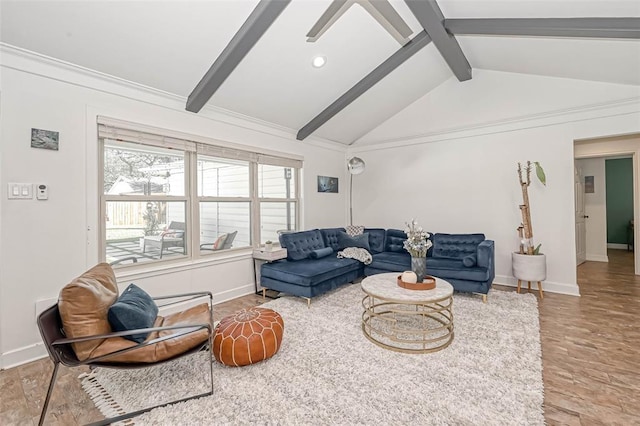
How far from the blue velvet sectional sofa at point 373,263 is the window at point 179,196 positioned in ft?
2.40

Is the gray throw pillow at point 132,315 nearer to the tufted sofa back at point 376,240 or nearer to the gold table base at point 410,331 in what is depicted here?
the gold table base at point 410,331

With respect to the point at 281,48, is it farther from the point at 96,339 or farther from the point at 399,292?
the point at 96,339

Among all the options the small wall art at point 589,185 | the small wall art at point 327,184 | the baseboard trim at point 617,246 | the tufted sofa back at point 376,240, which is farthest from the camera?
the baseboard trim at point 617,246

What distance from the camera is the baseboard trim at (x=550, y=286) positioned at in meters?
4.08

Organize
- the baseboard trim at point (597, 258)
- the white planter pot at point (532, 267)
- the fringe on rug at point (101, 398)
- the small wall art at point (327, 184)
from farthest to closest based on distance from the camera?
the baseboard trim at point (597, 258) → the small wall art at point (327, 184) → the white planter pot at point (532, 267) → the fringe on rug at point (101, 398)

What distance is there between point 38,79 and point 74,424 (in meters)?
2.80

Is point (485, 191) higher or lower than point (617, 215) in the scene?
higher

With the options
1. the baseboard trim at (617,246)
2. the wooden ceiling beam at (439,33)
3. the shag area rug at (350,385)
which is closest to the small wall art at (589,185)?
the baseboard trim at (617,246)

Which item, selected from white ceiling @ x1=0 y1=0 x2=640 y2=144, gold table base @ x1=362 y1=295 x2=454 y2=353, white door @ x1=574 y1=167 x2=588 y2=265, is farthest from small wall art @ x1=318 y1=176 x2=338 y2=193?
white door @ x1=574 y1=167 x2=588 y2=265

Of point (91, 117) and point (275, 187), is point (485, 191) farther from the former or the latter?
point (91, 117)

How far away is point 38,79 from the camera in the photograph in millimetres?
2590

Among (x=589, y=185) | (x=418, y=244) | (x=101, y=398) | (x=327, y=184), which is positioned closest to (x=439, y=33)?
(x=418, y=244)

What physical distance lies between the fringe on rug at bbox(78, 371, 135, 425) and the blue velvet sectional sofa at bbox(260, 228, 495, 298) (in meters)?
2.08

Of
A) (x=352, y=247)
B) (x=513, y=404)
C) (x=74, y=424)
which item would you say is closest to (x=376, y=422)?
(x=513, y=404)
